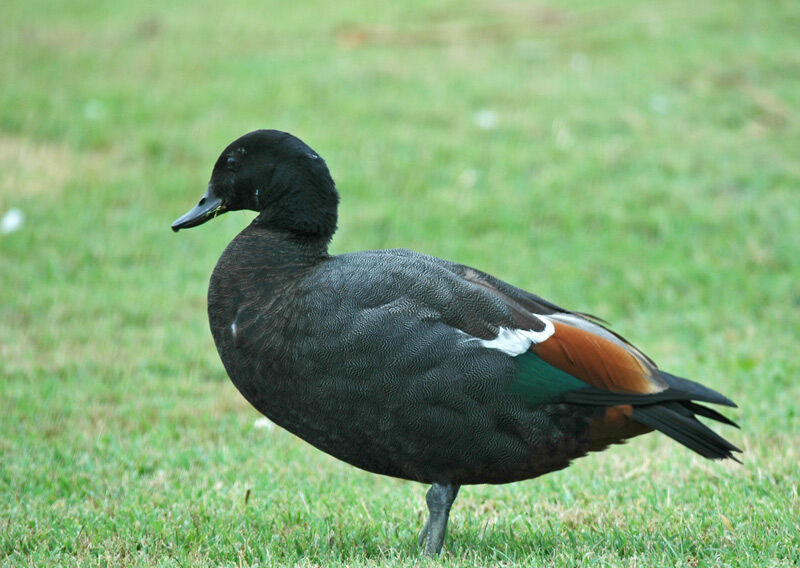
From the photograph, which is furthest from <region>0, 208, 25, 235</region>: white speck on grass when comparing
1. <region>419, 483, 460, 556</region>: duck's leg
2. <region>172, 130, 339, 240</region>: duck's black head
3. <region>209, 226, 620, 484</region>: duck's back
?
<region>419, 483, 460, 556</region>: duck's leg

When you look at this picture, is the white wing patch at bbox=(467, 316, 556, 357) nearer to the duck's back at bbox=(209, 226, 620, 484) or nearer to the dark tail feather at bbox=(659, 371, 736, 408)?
the duck's back at bbox=(209, 226, 620, 484)

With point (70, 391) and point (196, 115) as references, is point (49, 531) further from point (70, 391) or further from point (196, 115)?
point (196, 115)

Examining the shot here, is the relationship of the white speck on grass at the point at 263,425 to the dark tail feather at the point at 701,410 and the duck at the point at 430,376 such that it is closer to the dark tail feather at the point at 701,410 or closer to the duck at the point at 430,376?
the duck at the point at 430,376

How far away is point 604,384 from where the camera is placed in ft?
11.7

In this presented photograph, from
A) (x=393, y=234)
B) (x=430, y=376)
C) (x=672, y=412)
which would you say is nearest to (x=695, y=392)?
(x=672, y=412)

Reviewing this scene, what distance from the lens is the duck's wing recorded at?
3551 mm

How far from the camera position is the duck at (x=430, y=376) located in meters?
3.48

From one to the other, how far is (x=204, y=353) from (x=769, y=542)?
403 centimetres

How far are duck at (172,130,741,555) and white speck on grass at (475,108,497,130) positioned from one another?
19.9 ft

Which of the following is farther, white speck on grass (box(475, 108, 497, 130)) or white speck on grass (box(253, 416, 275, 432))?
white speck on grass (box(475, 108, 497, 130))

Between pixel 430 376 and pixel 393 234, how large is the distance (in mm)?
4689

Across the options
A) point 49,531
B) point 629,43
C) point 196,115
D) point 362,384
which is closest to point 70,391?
point 49,531

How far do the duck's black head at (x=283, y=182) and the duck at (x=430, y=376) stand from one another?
0.21m

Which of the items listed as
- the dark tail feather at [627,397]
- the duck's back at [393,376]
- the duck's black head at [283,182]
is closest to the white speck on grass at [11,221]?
the duck's black head at [283,182]
